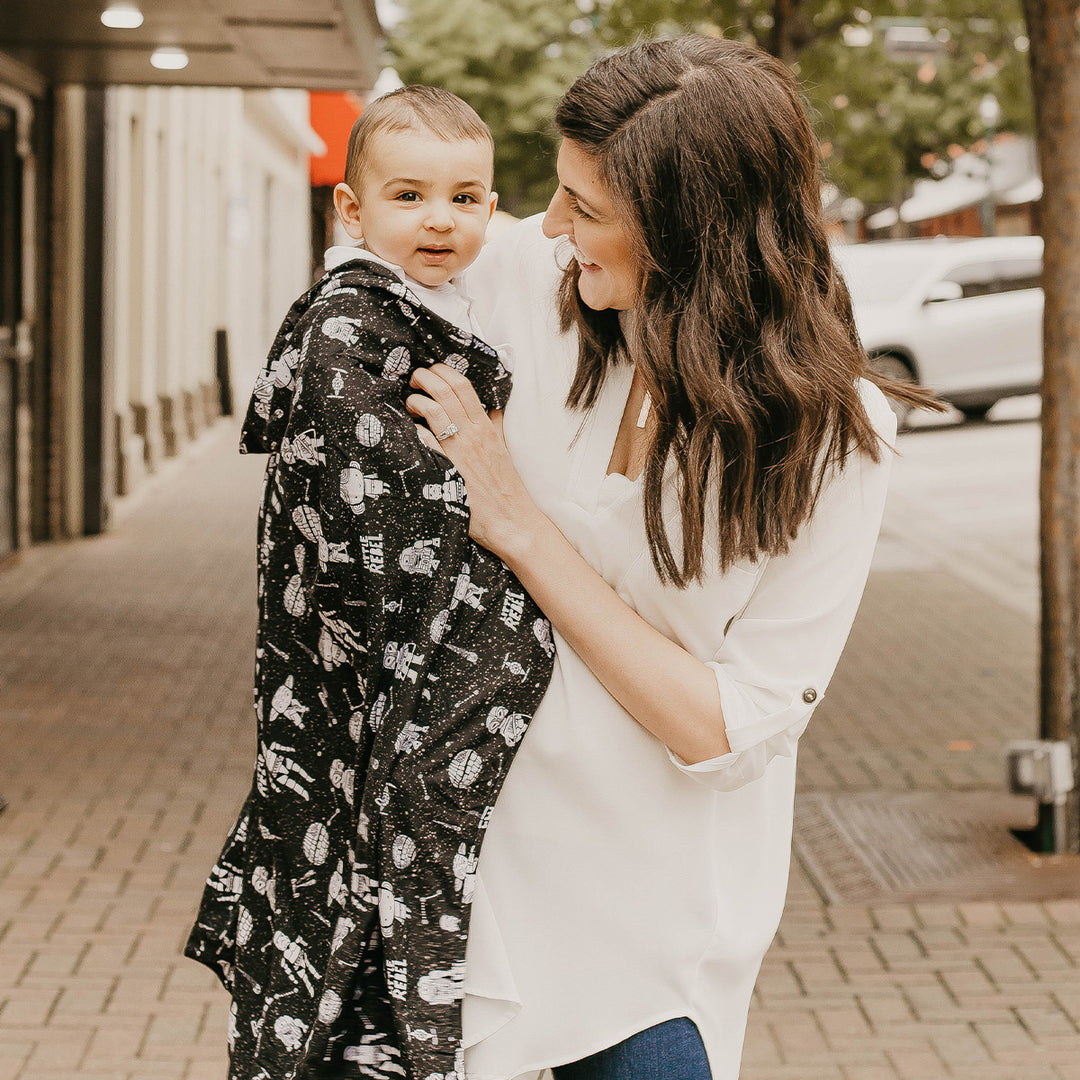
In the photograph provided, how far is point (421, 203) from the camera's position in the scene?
186 centimetres

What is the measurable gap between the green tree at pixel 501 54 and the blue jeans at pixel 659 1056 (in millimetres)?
30730

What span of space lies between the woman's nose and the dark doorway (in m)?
8.96

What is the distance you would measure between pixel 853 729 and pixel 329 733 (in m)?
5.23

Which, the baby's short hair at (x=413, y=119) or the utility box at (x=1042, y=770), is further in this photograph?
the utility box at (x=1042, y=770)

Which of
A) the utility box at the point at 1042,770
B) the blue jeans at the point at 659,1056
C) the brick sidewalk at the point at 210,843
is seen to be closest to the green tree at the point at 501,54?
the brick sidewalk at the point at 210,843

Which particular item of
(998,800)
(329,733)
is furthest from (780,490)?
(998,800)

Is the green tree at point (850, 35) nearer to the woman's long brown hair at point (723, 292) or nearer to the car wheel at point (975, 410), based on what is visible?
the car wheel at point (975, 410)

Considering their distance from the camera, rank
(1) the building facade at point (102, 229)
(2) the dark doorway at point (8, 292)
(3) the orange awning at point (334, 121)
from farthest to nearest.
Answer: (3) the orange awning at point (334, 121) → (2) the dark doorway at point (8, 292) → (1) the building facade at point (102, 229)

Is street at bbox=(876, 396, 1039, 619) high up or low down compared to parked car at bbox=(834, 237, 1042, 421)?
down

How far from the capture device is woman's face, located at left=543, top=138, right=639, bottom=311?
1.65 metres

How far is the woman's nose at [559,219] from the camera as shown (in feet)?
5.61

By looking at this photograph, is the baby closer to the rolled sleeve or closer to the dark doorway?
the rolled sleeve

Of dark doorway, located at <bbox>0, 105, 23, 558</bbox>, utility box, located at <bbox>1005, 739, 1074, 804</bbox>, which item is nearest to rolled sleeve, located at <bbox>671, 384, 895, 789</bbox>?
utility box, located at <bbox>1005, 739, 1074, 804</bbox>

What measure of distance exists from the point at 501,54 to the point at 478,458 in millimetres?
32028
